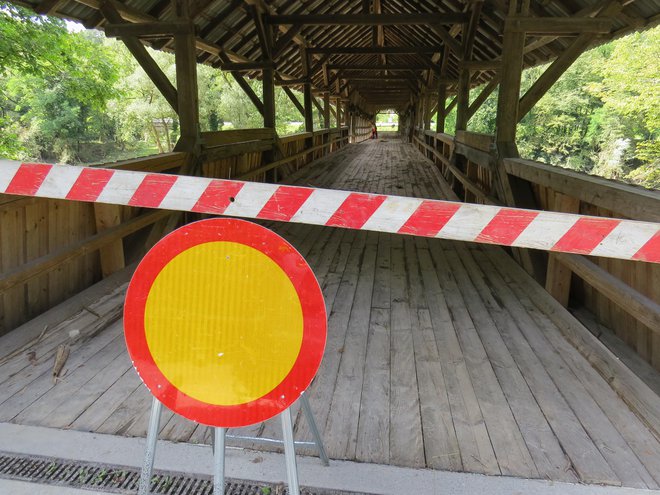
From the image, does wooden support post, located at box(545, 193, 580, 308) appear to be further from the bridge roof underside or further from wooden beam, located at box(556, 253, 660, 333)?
the bridge roof underside

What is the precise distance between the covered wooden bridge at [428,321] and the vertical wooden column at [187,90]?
2 cm

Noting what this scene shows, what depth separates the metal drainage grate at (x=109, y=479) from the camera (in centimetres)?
185

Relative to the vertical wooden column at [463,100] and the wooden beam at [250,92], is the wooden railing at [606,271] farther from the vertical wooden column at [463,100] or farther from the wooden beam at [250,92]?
the wooden beam at [250,92]

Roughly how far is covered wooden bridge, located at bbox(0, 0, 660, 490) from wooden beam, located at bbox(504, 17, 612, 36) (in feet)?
0.07

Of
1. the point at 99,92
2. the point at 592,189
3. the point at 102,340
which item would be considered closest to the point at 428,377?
the point at 592,189

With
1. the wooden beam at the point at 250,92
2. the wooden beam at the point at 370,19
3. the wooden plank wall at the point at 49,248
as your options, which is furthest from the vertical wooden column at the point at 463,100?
the wooden plank wall at the point at 49,248

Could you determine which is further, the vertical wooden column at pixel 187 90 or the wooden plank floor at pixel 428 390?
the vertical wooden column at pixel 187 90

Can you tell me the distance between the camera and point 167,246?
4.61ft

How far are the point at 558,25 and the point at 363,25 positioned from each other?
21.6ft

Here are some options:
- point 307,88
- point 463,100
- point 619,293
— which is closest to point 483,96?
point 463,100

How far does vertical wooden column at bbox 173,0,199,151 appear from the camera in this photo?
556cm

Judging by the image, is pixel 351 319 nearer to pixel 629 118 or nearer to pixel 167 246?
pixel 167 246

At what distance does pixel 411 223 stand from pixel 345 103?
29.1 meters

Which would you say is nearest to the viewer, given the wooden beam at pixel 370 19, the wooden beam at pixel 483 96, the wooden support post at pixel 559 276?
the wooden support post at pixel 559 276
